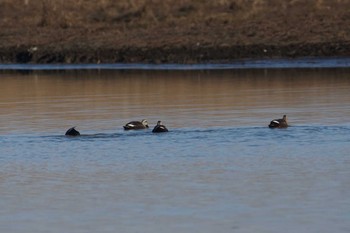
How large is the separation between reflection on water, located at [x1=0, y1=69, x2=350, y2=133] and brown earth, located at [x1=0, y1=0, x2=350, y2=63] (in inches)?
80.2

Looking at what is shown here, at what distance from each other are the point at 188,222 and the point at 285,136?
19.2ft

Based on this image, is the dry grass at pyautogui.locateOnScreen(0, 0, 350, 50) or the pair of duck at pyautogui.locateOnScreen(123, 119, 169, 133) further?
the dry grass at pyautogui.locateOnScreen(0, 0, 350, 50)

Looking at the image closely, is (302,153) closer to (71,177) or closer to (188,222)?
(71,177)

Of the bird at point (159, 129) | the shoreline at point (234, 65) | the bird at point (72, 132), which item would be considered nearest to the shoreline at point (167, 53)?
the shoreline at point (234, 65)

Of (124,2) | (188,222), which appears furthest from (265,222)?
(124,2)

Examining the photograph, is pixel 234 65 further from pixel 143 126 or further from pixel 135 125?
pixel 135 125

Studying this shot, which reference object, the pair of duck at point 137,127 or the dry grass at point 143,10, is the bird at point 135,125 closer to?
the pair of duck at point 137,127

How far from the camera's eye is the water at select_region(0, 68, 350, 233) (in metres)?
11.7

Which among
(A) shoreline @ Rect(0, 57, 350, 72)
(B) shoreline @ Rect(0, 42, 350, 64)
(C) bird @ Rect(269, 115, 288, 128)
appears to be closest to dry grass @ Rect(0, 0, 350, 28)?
(B) shoreline @ Rect(0, 42, 350, 64)

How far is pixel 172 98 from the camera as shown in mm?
22922

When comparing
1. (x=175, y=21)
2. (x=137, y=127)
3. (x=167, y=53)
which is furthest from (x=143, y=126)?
(x=175, y=21)

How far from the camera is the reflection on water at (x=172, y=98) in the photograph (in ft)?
62.8

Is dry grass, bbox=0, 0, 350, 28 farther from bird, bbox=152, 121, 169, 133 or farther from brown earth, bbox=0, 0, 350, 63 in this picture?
bird, bbox=152, 121, 169, 133

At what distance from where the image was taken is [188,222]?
1143 cm
